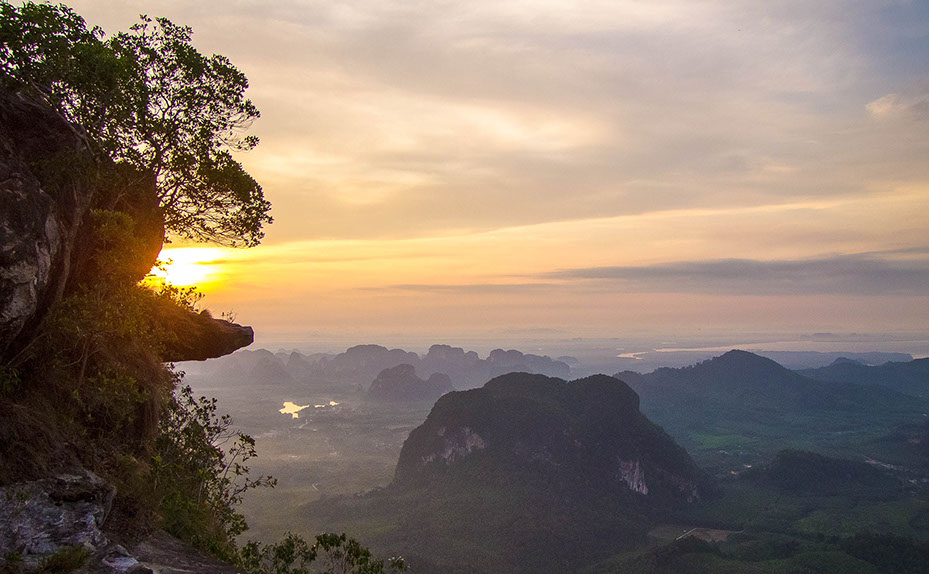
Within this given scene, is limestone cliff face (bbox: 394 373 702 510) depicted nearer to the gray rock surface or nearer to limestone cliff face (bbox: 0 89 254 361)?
limestone cliff face (bbox: 0 89 254 361)

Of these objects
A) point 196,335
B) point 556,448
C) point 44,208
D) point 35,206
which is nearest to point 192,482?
point 196,335

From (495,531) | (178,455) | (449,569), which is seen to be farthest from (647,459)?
(178,455)

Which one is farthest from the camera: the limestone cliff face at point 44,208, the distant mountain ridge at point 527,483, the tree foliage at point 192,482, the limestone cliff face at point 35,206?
the distant mountain ridge at point 527,483

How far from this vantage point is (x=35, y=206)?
14.1 metres

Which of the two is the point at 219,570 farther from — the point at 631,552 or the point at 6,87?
the point at 631,552

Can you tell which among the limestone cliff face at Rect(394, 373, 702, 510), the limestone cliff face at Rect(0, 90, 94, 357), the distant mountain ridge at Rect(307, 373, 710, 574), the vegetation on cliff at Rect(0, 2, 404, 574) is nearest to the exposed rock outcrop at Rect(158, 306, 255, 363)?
the vegetation on cliff at Rect(0, 2, 404, 574)

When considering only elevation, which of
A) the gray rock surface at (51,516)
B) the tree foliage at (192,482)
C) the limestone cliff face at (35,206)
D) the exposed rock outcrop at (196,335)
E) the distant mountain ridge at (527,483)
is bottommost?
the distant mountain ridge at (527,483)

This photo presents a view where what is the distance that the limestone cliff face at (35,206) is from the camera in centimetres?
1312

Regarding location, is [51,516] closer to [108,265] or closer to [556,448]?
[108,265]

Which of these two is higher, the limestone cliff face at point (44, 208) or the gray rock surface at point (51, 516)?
the limestone cliff face at point (44, 208)

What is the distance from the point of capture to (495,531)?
103500 mm

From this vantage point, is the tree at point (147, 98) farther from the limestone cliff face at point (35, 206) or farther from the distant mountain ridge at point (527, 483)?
the distant mountain ridge at point (527, 483)

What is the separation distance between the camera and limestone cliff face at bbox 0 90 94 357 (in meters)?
13.1

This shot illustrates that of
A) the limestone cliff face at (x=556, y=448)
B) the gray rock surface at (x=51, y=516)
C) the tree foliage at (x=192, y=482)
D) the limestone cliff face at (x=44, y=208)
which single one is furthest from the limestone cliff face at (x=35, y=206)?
the limestone cliff face at (x=556, y=448)
